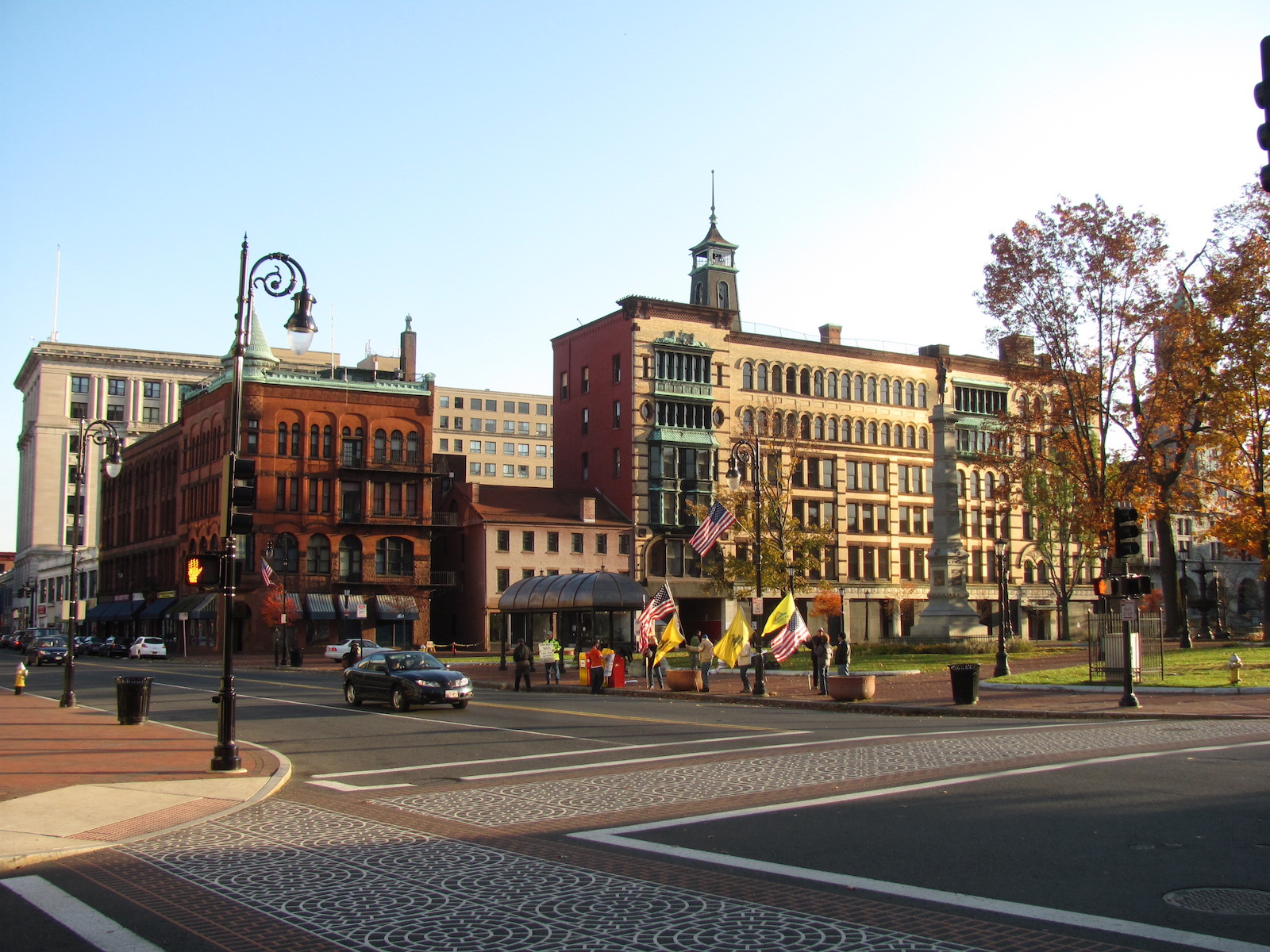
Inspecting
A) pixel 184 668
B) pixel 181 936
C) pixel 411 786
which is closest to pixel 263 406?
pixel 184 668

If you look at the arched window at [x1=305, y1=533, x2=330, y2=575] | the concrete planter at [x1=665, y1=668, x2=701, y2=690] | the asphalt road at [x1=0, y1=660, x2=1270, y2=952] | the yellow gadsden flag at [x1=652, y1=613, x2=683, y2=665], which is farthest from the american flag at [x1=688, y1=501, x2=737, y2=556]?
the arched window at [x1=305, y1=533, x2=330, y2=575]

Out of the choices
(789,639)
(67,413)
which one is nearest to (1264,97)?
(789,639)

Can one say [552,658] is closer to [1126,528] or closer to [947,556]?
[947,556]

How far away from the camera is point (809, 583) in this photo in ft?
244

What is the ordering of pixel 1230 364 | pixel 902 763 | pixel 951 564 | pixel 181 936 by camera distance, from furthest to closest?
1. pixel 951 564
2. pixel 1230 364
3. pixel 902 763
4. pixel 181 936

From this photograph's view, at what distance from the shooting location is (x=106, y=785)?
14523 mm

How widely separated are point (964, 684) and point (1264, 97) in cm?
1966

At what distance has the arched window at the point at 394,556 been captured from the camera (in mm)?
73062

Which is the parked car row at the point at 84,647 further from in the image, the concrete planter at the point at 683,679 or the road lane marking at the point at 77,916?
the road lane marking at the point at 77,916

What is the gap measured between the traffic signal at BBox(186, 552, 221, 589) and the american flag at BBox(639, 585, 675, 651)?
2205 cm

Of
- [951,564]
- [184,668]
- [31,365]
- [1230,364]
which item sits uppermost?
[31,365]

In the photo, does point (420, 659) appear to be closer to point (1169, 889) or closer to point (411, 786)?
point (411, 786)

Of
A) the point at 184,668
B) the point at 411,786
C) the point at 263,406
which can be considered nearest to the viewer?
the point at 411,786

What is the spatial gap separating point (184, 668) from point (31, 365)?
8798 cm
